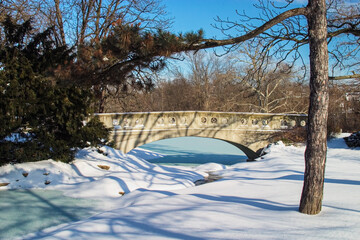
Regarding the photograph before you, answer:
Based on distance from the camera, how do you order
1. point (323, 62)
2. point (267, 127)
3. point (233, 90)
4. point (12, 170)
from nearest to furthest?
point (323, 62) → point (12, 170) → point (267, 127) → point (233, 90)

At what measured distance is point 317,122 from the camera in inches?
164

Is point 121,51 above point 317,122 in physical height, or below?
above

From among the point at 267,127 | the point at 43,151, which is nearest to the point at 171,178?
the point at 43,151

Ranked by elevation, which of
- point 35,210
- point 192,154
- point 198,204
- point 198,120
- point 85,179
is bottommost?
point 192,154

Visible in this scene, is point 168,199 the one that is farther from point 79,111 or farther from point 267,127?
point 267,127

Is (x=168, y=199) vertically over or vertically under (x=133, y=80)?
under

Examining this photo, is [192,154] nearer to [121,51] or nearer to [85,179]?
[85,179]

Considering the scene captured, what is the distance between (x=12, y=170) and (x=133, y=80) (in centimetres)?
412

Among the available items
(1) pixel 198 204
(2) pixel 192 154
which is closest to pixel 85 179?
(1) pixel 198 204

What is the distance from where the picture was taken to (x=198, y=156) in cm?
2177

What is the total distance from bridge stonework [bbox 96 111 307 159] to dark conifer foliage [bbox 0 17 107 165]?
5051mm

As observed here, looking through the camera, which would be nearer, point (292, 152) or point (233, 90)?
point (292, 152)

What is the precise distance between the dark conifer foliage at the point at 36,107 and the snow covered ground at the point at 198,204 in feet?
1.86

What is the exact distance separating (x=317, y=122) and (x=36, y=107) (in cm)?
697
